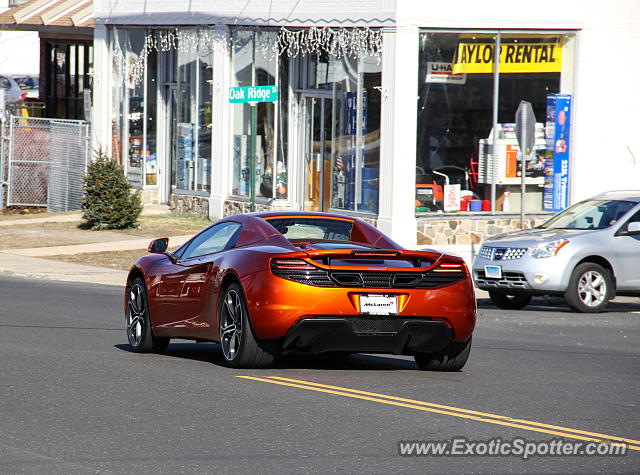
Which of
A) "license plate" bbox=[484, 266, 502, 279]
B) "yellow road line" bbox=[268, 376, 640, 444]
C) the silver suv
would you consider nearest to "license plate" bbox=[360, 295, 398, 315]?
"yellow road line" bbox=[268, 376, 640, 444]

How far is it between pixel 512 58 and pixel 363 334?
14.5 meters

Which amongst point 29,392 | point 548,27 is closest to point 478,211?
point 548,27

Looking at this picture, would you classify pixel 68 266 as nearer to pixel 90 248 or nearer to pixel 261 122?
pixel 90 248

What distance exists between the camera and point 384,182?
21.9 m

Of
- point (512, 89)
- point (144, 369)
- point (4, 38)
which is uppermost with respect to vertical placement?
point (4, 38)

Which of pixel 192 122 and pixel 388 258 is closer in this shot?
pixel 388 258

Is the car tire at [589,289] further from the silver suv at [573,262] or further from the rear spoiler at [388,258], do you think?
the rear spoiler at [388,258]

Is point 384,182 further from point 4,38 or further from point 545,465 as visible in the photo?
point 4,38

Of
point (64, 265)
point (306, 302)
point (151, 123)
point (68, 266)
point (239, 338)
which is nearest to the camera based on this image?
point (306, 302)

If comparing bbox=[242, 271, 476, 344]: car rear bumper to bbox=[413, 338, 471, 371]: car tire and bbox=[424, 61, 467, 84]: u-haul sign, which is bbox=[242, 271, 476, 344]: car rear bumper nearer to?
bbox=[413, 338, 471, 371]: car tire

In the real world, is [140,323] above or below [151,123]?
below

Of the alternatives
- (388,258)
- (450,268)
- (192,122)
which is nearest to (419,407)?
(388,258)

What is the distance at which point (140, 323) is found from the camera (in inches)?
425

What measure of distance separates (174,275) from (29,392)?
2.39 m
